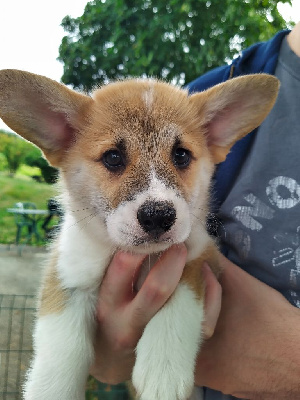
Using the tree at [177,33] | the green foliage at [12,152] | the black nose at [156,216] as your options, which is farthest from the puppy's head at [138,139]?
the green foliage at [12,152]

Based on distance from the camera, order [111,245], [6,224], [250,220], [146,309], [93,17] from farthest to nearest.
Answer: [6,224] → [93,17] → [250,220] → [111,245] → [146,309]

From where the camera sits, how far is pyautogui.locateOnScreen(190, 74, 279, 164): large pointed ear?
1670 mm

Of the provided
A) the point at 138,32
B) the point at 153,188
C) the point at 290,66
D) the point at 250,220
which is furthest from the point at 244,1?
the point at 153,188

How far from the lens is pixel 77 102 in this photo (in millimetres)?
Result: 1676

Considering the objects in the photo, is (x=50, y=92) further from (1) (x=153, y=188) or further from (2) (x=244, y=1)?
(2) (x=244, y=1)

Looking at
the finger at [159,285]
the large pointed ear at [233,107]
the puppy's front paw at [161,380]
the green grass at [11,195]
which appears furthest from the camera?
the green grass at [11,195]

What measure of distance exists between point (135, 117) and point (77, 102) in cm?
26

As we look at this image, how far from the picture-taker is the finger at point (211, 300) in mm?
1615

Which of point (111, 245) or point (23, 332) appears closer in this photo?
point (111, 245)

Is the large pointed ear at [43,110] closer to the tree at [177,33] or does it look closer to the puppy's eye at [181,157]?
the puppy's eye at [181,157]

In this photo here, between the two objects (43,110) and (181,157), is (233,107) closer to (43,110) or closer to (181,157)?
(181,157)

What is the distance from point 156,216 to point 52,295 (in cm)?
68

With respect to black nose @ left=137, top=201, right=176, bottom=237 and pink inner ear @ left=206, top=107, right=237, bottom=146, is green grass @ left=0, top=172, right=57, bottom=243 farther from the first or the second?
black nose @ left=137, top=201, right=176, bottom=237

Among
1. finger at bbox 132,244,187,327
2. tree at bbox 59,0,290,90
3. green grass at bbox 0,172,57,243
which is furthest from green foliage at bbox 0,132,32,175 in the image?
finger at bbox 132,244,187,327
